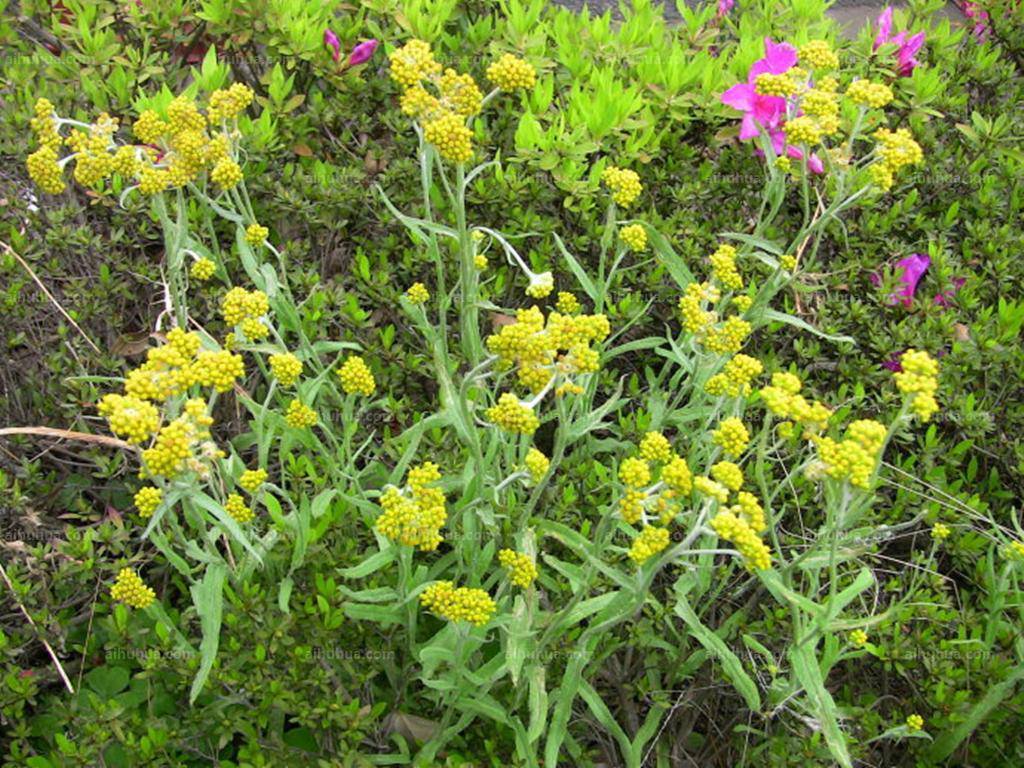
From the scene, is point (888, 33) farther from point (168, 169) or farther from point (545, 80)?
point (168, 169)

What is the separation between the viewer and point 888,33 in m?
3.35

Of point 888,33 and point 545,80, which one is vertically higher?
point 888,33

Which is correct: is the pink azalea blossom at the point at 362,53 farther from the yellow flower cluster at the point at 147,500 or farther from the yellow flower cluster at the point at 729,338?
the yellow flower cluster at the point at 147,500

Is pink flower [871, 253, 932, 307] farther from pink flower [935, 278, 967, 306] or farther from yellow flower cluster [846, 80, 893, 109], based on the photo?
yellow flower cluster [846, 80, 893, 109]

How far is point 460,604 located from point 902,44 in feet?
7.88

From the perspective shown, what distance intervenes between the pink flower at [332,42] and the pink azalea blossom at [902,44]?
1668 mm

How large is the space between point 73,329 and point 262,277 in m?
0.73

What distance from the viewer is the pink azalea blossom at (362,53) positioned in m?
3.05

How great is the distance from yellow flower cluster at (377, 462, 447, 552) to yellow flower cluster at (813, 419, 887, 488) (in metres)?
0.66

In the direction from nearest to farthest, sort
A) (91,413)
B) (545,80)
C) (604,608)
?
1. (604,608)
2. (91,413)
3. (545,80)

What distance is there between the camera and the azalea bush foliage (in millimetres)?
2025

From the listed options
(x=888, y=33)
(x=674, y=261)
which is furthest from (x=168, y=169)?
(x=888, y=33)

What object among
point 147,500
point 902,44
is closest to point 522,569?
point 147,500

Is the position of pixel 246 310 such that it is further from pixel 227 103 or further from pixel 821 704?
pixel 821 704
